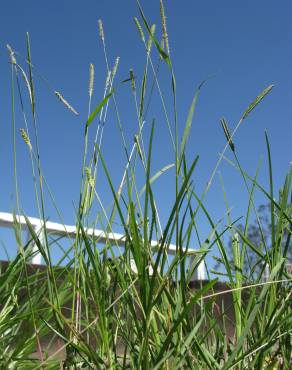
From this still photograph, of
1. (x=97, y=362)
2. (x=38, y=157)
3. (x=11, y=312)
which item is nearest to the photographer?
(x=97, y=362)

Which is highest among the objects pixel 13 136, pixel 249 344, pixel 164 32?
pixel 164 32

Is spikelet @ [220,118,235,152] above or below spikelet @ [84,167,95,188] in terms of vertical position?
above

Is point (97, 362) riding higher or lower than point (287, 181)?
lower

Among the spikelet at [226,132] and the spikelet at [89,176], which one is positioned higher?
the spikelet at [226,132]

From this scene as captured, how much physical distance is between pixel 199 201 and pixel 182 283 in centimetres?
15

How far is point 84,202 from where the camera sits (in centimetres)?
66

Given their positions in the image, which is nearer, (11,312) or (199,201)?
(199,201)

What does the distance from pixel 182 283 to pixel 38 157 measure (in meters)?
0.25

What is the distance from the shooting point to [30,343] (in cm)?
83

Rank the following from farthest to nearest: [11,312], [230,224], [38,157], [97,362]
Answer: [11,312]
[230,224]
[38,157]
[97,362]

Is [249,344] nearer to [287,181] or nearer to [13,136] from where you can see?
[287,181]

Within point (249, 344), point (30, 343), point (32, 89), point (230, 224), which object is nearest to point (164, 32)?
point (32, 89)

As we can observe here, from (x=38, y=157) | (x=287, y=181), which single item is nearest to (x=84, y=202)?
(x=38, y=157)

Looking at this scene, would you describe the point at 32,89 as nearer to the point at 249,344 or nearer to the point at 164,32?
the point at 164,32
